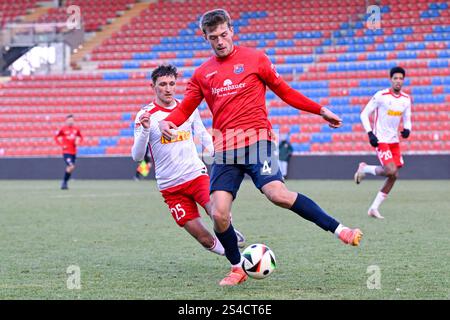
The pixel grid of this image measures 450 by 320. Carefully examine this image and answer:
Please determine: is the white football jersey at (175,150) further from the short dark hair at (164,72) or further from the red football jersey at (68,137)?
the red football jersey at (68,137)

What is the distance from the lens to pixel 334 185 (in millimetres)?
24141

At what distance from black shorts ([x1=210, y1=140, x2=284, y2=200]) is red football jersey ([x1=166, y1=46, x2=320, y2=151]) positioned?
0.07m

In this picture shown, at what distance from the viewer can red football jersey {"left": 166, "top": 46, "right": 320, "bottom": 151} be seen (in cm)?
738

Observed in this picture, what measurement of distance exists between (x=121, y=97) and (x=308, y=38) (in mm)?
7175

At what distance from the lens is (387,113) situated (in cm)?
1459

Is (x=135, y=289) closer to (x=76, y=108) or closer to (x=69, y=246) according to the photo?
(x=69, y=246)

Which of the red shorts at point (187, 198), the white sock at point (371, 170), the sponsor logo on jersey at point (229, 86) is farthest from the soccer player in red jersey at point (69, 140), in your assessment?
the sponsor logo on jersey at point (229, 86)

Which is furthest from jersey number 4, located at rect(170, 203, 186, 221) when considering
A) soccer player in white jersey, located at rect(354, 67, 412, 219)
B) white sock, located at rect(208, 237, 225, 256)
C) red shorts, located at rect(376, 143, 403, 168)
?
red shorts, located at rect(376, 143, 403, 168)

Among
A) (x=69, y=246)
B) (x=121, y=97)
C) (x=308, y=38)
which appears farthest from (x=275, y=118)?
(x=69, y=246)

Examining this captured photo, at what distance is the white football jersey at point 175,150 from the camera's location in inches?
328

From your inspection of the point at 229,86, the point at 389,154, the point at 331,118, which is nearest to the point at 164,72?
the point at 229,86

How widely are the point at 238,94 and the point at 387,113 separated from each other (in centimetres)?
764

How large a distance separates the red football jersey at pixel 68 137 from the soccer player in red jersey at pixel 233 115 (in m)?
17.7

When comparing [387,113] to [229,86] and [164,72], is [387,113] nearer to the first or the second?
[164,72]
